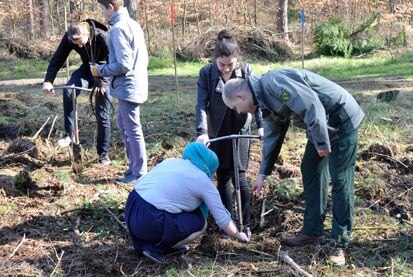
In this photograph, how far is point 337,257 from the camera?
374cm

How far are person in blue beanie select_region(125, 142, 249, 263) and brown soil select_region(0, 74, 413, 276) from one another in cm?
15

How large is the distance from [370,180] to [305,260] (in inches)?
61.9

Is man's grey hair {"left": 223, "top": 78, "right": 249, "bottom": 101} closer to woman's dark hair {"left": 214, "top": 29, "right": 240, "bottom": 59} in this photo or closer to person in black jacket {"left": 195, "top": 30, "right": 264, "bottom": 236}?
woman's dark hair {"left": 214, "top": 29, "right": 240, "bottom": 59}

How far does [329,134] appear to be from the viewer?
12.1ft

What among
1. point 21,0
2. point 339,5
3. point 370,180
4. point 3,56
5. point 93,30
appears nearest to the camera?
point 370,180

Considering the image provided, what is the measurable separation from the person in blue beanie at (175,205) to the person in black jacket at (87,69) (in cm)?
237

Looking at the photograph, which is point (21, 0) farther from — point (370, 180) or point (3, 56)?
point (370, 180)

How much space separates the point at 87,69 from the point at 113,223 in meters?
2.26

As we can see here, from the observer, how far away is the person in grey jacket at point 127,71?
5.19 m

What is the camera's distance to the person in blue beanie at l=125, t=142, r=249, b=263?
374 centimetres

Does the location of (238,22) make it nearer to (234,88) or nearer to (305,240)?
(305,240)

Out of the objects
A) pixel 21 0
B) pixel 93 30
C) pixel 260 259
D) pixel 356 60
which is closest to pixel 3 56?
pixel 21 0

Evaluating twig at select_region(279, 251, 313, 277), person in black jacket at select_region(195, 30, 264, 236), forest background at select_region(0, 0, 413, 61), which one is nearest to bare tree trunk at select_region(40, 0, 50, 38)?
forest background at select_region(0, 0, 413, 61)

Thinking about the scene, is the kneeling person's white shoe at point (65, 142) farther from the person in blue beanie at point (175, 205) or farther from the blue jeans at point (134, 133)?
the person in blue beanie at point (175, 205)
